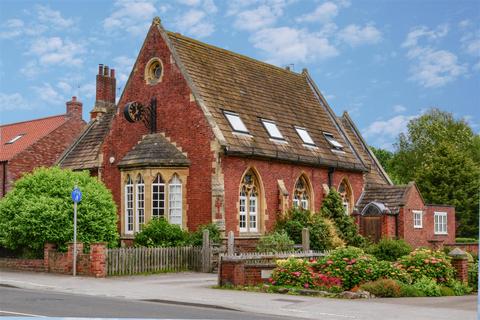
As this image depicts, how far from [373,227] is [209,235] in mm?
11903

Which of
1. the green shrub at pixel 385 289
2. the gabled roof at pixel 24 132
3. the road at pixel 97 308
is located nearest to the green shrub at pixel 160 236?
the road at pixel 97 308

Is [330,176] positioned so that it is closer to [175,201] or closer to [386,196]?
[386,196]

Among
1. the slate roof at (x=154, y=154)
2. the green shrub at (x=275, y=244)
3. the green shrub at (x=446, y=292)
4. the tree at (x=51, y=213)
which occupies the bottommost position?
the green shrub at (x=446, y=292)

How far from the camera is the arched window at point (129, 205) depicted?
108 feet

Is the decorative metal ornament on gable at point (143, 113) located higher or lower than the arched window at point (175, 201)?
higher

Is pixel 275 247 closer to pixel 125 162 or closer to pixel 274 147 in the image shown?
pixel 274 147

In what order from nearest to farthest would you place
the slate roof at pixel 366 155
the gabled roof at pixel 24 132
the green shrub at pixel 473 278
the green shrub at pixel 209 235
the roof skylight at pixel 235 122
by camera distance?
the green shrub at pixel 473 278
the green shrub at pixel 209 235
the roof skylight at pixel 235 122
the slate roof at pixel 366 155
the gabled roof at pixel 24 132

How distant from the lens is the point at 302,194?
3600 cm

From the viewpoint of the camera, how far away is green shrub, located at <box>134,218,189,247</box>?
29.1 meters

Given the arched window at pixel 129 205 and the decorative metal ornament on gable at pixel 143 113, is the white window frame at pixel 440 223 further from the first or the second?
the arched window at pixel 129 205

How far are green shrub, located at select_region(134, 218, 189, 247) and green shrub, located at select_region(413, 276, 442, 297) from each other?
11.4 meters

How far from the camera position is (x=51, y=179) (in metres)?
27.6

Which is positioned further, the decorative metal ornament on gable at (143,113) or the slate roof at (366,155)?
the slate roof at (366,155)

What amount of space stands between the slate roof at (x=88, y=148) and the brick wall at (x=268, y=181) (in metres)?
8.82
